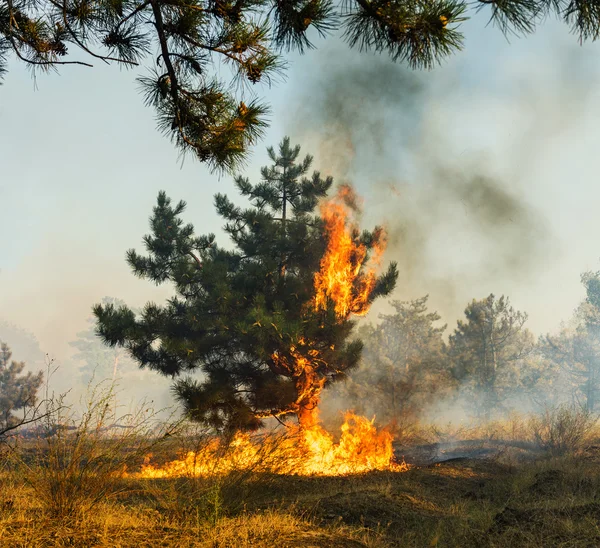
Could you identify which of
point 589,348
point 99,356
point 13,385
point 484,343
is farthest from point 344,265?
point 99,356

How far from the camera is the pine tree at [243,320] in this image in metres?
12.8

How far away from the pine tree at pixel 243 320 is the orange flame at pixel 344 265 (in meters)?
0.22

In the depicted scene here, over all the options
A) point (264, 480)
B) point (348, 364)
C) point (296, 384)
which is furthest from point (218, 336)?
point (264, 480)

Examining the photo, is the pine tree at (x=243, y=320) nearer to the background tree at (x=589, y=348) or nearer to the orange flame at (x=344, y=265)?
the orange flame at (x=344, y=265)

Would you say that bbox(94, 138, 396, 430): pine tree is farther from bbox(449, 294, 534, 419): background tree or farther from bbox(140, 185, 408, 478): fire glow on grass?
bbox(449, 294, 534, 419): background tree

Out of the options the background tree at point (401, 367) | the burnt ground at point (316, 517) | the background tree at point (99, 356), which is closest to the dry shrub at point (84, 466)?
the burnt ground at point (316, 517)

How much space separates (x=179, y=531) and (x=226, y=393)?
8.70 m

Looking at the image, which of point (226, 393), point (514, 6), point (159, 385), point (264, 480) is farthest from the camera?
Result: point (159, 385)

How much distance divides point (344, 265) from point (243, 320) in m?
3.31

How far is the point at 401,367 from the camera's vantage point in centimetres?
2861

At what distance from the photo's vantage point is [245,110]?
17.1 ft

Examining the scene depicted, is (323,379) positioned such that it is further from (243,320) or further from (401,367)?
(401,367)

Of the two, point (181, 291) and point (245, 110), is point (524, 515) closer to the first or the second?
point (245, 110)

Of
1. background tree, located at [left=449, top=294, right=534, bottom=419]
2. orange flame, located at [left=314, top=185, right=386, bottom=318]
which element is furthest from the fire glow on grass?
background tree, located at [left=449, top=294, right=534, bottom=419]
